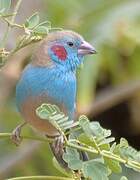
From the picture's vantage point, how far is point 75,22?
344cm

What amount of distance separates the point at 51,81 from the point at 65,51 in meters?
0.14

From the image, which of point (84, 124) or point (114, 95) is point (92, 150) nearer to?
point (84, 124)

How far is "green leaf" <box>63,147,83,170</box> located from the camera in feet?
4.33

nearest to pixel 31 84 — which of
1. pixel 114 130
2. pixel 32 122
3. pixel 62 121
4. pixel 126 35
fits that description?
pixel 32 122

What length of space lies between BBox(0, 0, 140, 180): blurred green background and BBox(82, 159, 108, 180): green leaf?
176 cm

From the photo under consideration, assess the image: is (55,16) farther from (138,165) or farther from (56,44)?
(138,165)

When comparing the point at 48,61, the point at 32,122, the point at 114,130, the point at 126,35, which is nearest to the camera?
the point at 32,122

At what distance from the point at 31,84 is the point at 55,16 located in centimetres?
176

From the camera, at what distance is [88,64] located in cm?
328

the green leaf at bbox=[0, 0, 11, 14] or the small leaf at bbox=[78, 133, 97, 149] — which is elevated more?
the green leaf at bbox=[0, 0, 11, 14]

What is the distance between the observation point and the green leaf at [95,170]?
1.30 meters

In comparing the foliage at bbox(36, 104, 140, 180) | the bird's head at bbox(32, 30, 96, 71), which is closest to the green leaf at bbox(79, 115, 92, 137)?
the foliage at bbox(36, 104, 140, 180)

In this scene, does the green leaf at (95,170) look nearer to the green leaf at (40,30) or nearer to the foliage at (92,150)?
the foliage at (92,150)

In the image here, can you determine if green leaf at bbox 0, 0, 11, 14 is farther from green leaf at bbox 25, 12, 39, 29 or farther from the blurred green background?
the blurred green background
